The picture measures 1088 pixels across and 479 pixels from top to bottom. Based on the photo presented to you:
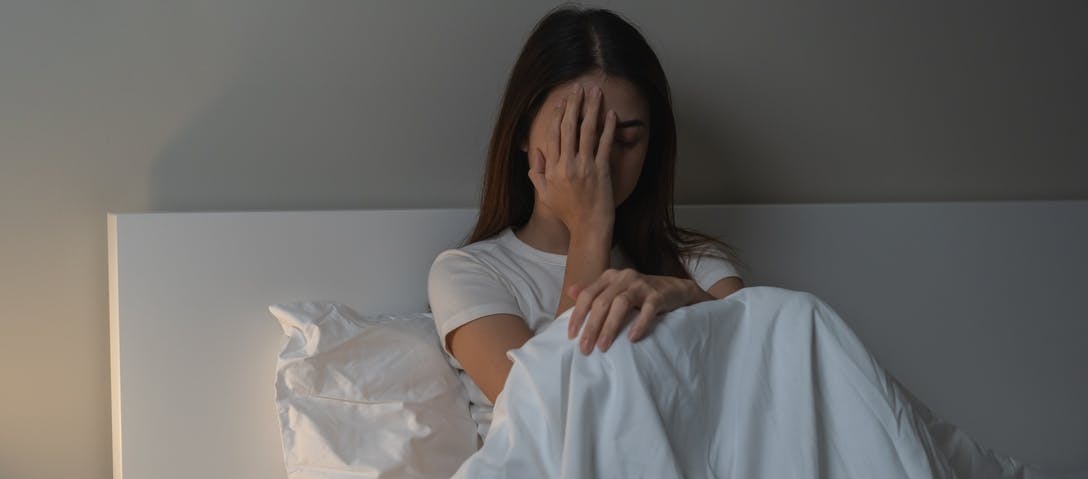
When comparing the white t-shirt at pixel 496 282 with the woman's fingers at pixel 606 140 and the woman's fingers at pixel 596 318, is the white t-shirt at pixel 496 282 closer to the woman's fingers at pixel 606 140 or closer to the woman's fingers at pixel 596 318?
the woman's fingers at pixel 606 140

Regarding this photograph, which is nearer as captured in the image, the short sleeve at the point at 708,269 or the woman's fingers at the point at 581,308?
the woman's fingers at the point at 581,308

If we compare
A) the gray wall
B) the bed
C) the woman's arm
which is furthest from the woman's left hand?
the gray wall

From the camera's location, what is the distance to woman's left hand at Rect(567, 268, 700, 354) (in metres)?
1.14

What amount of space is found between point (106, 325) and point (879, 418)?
1.18m

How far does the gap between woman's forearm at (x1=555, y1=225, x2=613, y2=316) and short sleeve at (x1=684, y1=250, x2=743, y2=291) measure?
0.82ft

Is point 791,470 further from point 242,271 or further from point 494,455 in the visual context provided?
point 242,271

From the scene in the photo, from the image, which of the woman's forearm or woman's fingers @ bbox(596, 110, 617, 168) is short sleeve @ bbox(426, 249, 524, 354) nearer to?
the woman's forearm

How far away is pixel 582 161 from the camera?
1.50m

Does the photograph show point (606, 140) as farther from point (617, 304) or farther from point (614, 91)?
point (617, 304)

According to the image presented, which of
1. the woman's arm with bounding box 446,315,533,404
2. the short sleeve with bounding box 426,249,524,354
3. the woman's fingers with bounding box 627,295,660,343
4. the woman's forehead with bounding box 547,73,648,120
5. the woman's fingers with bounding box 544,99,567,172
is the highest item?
the woman's forehead with bounding box 547,73,648,120

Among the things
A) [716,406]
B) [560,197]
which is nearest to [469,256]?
[560,197]

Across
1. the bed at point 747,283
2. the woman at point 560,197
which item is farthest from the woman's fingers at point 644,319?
the bed at point 747,283

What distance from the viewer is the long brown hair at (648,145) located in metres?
1.56

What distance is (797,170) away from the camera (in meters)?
2.15
